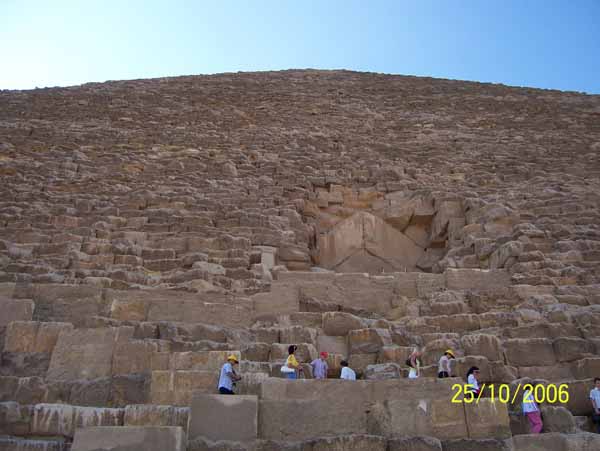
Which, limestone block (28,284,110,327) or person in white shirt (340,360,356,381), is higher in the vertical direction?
limestone block (28,284,110,327)

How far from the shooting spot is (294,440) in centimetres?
461

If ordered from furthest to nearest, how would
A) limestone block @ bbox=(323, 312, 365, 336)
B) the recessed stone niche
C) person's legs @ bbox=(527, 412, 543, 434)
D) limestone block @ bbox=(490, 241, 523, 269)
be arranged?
the recessed stone niche < limestone block @ bbox=(490, 241, 523, 269) < limestone block @ bbox=(323, 312, 365, 336) < person's legs @ bbox=(527, 412, 543, 434)

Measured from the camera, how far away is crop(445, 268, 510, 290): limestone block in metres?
7.30

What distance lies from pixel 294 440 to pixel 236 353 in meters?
Answer: 0.97

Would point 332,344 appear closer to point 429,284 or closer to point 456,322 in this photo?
point 456,322

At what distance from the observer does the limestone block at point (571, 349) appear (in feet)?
18.6

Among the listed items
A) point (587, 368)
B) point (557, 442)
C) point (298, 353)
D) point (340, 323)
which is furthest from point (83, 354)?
point (587, 368)

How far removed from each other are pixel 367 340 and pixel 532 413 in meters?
1.62

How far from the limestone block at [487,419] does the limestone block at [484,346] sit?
1.09m

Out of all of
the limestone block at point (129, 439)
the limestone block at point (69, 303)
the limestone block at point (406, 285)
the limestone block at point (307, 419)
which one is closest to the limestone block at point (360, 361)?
the limestone block at point (307, 419)

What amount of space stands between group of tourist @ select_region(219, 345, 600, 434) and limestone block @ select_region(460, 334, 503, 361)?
0.32 m

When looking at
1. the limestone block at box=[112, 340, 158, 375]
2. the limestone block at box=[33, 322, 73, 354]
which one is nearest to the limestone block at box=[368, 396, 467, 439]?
the limestone block at box=[112, 340, 158, 375]

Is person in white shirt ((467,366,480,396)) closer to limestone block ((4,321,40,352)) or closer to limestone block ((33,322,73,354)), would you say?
limestone block ((33,322,73,354))

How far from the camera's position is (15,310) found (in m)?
6.12
